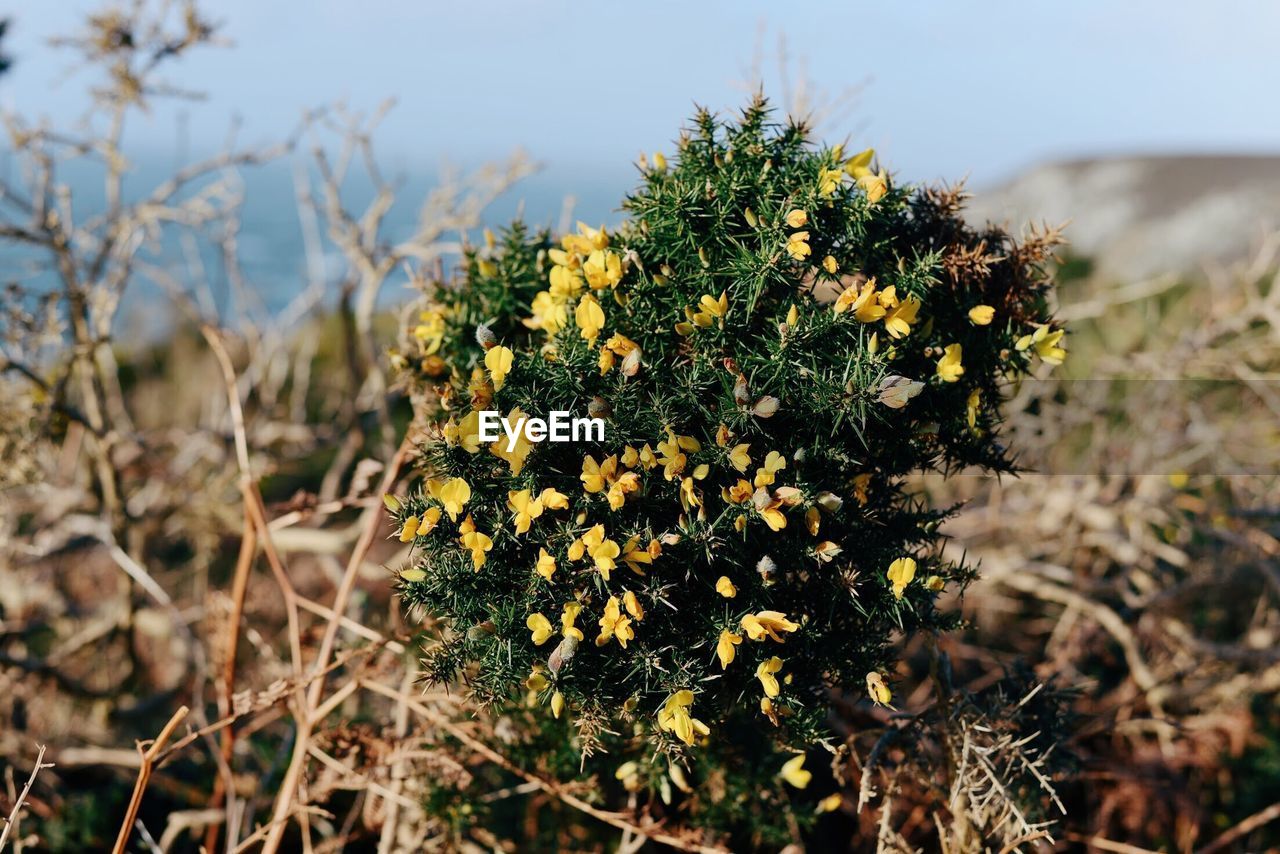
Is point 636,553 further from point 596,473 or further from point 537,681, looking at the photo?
point 537,681

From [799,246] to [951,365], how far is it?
1.29 feet

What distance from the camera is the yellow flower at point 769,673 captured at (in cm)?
167

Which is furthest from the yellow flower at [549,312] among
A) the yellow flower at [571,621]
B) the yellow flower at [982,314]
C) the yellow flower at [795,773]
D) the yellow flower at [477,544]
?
the yellow flower at [795,773]

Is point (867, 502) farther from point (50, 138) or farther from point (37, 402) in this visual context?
point (50, 138)

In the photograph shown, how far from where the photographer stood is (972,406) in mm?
1843

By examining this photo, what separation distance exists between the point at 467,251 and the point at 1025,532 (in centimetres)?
338

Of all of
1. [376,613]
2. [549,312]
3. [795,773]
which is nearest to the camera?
[549,312]

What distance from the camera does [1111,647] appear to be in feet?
13.8

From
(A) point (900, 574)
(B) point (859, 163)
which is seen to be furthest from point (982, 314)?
(A) point (900, 574)

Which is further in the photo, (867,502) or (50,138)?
(50,138)

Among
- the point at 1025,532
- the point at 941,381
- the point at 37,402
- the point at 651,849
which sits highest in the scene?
the point at 941,381

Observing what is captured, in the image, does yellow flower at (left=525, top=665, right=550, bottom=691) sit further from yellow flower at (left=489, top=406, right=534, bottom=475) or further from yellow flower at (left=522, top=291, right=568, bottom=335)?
yellow flower at (left=522, top=291, right=568, bottom=335)

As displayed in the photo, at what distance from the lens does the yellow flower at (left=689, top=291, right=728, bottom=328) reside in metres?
1.73

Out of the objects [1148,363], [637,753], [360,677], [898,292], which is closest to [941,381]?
[898,292]
